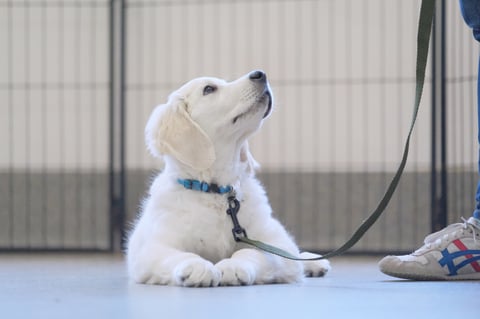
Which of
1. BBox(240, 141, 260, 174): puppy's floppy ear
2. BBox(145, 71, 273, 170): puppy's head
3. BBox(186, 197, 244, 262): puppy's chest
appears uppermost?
BBox(145, 71, 273, 170): puppy's head

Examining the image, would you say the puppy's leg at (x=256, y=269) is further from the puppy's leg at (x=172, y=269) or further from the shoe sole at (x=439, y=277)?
the shoe sole at (x=439, y=277)

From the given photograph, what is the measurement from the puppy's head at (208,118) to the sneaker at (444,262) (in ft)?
2.06

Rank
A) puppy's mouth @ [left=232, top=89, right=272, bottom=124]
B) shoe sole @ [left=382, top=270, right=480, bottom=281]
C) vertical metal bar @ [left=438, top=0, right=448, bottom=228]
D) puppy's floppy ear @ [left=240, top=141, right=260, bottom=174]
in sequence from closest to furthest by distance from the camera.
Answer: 1. shoe sole @ [left=382, top=270, right=480, bottom=281]
2. puppy's mouth @ [left=232, top=89, right=272, bottom=124]
3. puppy's floppy ear @ [left=240, top=141, right=260, bottom=174]
4. vertical metal bar @ [left=438, top=0, right=448, bottom=228]

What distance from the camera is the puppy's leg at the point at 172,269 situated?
2555 millimetres

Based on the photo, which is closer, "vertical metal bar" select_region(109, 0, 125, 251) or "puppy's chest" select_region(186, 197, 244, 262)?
"puppy's chest" select_region(186, 197, 244, 262)

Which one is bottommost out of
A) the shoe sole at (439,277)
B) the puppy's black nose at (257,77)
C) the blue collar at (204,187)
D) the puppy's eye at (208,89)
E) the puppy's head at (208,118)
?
the shoe sole at (439,277)

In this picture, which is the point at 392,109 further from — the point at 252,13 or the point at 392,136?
the point at 252,13

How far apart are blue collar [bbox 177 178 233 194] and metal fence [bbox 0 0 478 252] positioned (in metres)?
2.18

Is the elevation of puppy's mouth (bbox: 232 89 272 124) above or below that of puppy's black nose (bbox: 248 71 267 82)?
below

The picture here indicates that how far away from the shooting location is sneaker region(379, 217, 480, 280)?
281 centimetres

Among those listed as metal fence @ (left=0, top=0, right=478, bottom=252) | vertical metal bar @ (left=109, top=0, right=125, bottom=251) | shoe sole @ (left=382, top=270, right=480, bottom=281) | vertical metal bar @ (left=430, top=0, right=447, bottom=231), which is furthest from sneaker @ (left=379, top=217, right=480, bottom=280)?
vertical metal bar @ (left=109, top=0, right=125, bottom=251)

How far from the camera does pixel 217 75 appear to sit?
5.46 m

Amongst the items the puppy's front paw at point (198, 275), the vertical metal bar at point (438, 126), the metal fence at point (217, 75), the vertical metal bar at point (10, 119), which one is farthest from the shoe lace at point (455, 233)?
the vertical metal bar at point (10, 119)

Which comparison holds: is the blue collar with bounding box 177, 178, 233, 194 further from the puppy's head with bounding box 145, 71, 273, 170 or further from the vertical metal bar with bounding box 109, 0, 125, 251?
the vertical metal bar with bounding box 109, 0, 125, 251
